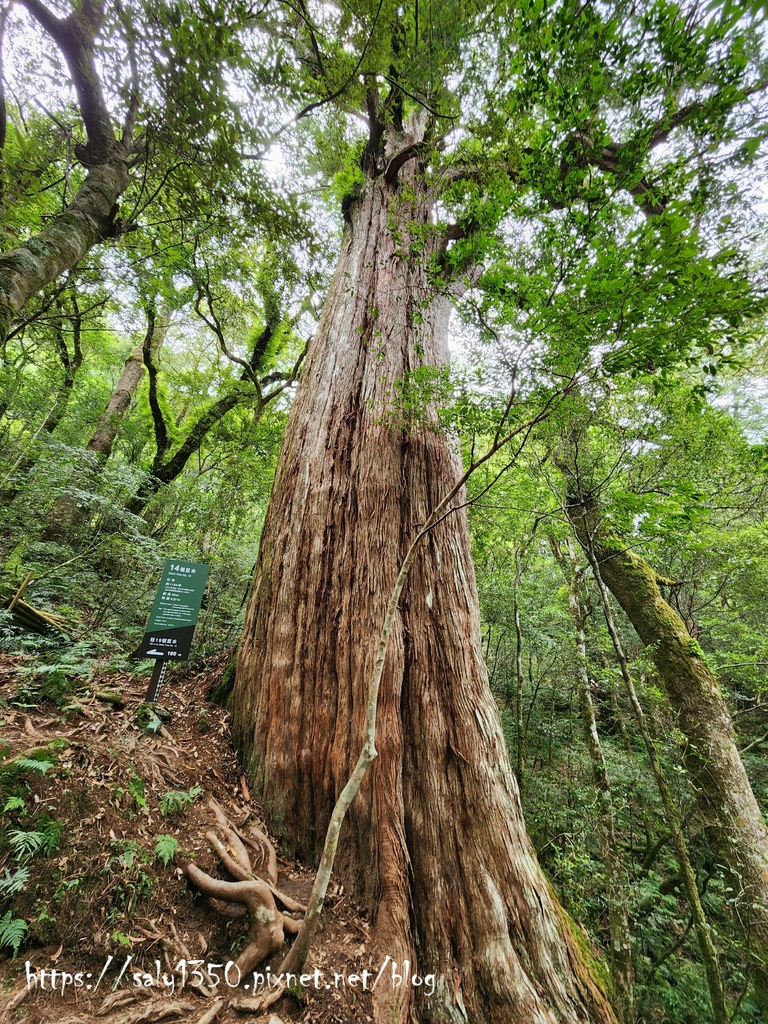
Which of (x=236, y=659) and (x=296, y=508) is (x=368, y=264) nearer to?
(x=296, y=508)

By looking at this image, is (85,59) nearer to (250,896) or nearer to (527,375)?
(527,375)

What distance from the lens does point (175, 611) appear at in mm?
3295

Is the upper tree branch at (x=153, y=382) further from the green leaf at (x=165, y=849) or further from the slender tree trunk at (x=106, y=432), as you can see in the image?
the green leaf at (x=165, y=849)

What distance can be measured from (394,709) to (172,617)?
2.05 metres

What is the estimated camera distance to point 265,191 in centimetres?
447

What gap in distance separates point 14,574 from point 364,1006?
4.59 m

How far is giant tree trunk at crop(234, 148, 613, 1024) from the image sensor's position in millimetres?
2070

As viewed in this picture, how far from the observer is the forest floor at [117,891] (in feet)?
5.13

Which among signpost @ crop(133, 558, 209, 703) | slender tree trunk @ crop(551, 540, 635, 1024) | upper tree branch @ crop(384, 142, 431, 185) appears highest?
upper tree branch @ crop(384, 142, 431, 185)

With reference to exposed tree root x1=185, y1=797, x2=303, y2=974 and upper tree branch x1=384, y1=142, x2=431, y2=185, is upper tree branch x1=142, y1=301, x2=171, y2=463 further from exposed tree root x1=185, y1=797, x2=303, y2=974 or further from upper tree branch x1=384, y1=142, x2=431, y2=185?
exposed tree root x1=185, y1=797, x2=303, y2=974

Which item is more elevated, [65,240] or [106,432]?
[106,432]

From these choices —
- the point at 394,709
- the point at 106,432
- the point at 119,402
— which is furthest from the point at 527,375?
the point at 119,402

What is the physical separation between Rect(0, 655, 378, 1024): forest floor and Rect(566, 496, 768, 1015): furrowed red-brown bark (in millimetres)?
3267

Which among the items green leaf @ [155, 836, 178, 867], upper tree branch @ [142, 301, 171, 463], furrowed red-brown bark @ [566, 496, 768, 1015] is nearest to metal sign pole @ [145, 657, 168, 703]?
green leaf @ [155, 836, 178, 867]
